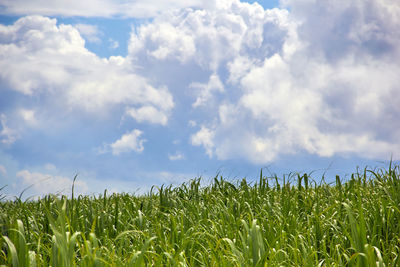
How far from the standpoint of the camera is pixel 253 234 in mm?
3004

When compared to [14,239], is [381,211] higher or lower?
higher

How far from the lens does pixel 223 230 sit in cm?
426

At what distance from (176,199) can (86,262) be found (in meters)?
3.69

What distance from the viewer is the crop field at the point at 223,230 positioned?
2852mm

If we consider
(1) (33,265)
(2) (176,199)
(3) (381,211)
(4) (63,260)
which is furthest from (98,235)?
(3) (381,211)

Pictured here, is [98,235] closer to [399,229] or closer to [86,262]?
[86,262]

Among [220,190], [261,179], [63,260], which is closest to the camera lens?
[63,260]

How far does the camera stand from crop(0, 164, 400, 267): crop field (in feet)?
9.36

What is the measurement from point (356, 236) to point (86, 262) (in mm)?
2194

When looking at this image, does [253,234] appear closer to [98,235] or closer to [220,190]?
[98,235]

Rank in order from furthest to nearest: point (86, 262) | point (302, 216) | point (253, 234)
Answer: point (302, 216)
point (253, 234)
point (86, 262)

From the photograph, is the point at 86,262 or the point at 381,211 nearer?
the point at 86,262

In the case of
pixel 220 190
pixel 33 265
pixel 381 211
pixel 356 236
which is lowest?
pixel 33 265

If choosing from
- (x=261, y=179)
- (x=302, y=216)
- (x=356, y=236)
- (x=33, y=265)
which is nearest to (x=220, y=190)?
(x=261, y=179)
